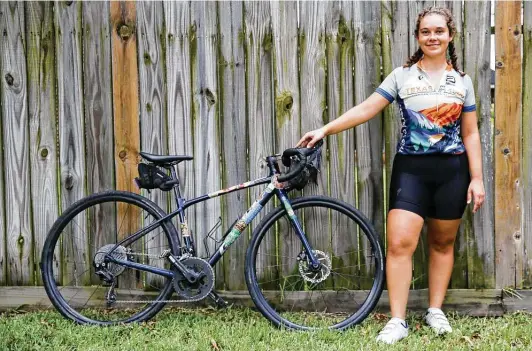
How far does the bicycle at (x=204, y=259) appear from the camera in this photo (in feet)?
13.1

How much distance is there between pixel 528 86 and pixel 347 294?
6.09ft

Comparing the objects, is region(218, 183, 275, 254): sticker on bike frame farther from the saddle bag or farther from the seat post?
the saddle bag

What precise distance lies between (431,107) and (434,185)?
482mm

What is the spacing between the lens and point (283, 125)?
4.27 meters

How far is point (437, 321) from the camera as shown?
154 inches

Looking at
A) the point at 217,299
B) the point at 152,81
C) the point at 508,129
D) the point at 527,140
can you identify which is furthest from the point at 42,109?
the point at 527,140

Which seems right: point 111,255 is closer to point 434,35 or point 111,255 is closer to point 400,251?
point 400,251

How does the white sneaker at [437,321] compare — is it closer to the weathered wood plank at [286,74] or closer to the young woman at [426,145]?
the young woman at [426,145]

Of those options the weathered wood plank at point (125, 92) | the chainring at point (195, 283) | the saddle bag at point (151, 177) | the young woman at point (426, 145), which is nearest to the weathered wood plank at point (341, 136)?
the young woman at point (426, 145)

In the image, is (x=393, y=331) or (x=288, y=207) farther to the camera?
(x=288, y=207)

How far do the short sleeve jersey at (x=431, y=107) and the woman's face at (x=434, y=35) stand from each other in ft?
0.46

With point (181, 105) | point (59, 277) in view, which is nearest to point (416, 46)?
point (181, 105)

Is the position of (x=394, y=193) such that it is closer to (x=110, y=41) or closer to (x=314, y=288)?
(x=314, y=288)

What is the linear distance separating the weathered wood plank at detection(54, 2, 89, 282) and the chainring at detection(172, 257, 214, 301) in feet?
2.80
